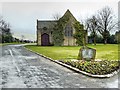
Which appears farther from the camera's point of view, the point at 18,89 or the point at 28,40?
the point at 28,40

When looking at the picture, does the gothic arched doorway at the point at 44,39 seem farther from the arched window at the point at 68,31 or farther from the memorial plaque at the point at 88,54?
the memorial plaque at the point at 88,54

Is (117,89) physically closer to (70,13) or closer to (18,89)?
(18,89)

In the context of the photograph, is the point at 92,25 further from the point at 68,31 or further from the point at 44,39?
the point at 44,39

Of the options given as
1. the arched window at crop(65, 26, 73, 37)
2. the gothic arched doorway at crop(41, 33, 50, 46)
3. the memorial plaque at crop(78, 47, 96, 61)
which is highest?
the arched window at crop(65, 26, 73, 37)

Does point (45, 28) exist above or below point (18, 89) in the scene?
above

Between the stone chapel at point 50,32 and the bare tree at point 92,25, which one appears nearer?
the stone chapel at point 50,32

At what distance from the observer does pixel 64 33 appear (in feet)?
185

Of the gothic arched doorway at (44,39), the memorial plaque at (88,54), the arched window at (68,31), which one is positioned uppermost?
the arched window at (68,31)

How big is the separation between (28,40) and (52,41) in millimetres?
45894

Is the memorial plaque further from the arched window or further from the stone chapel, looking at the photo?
the arched window

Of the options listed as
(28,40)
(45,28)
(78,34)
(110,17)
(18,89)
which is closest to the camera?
(18,89)

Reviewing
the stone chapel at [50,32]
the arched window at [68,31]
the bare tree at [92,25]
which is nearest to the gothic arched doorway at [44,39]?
the stone chapel at [50,32]

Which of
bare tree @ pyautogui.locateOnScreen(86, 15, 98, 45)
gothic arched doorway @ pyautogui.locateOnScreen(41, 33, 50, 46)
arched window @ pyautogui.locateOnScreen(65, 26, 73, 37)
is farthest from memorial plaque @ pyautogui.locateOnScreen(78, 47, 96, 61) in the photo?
bare tree @ pyautogui.locateOnScreen(86, 15, 98, 45)

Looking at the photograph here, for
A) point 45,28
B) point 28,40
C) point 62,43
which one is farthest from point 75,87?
point 28,40
